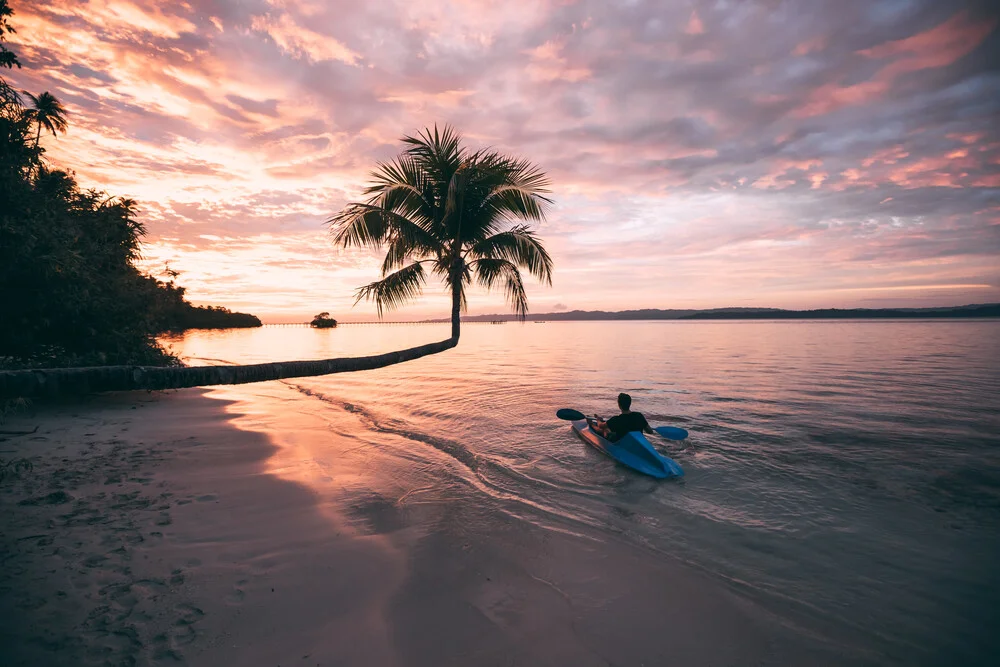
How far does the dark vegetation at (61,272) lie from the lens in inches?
271

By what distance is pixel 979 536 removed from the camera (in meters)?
5.34

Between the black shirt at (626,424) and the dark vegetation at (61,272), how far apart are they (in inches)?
425

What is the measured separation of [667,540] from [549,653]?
268 cm

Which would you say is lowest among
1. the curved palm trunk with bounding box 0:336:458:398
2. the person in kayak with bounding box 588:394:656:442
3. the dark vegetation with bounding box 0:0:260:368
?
the person in kayak with bounding box 588:394:656:442

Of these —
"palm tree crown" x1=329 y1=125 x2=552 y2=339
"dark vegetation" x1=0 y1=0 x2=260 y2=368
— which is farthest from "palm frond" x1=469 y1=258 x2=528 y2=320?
"dark vegetation" x1=0 y1=0 x2=260 y2=368

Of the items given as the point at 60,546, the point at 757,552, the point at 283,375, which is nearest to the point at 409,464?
the point at 283,375

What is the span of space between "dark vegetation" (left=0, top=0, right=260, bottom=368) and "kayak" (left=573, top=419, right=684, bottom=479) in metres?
10.9

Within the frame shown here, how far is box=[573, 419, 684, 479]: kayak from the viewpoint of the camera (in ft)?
24.0

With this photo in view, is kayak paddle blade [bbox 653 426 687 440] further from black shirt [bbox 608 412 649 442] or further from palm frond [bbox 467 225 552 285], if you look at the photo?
palm frond [bbox 467 225 552 285]

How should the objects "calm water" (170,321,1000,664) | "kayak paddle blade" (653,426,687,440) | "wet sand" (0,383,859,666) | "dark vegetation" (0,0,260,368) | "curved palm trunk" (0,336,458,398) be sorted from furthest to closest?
"kayak paddle blade" (653,426,687,440)
"dark vegetation" (0,0,260,368)
"calm water" (170,321,1000,664)
"curved palm trunk" (0,336,458,398)
"wet sand" (0,383,859,666)

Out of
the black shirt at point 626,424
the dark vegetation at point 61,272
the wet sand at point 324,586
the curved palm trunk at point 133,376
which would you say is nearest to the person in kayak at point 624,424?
the black shirt at point 626,424

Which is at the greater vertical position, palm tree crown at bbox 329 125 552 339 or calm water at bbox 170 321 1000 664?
palm tree crown at bbox 329 125 552 339

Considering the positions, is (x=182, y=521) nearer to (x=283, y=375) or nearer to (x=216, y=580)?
(x=216, y=580)

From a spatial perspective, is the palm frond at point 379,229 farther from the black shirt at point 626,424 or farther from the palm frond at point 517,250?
the black shirt at point 626,424
